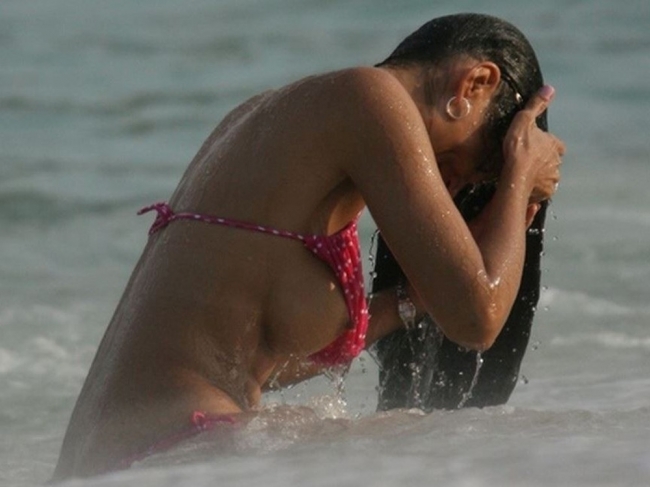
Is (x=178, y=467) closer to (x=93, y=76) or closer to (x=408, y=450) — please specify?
(x=408, y=450)

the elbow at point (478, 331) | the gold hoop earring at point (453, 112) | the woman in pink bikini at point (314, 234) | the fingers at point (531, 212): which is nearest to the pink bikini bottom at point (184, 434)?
the woman in pink bikini at point (314, 234)

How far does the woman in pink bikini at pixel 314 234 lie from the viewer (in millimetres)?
3377

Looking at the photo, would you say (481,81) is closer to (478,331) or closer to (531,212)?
(531,212)

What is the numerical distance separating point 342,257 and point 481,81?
0.44m

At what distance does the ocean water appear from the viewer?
320 cm

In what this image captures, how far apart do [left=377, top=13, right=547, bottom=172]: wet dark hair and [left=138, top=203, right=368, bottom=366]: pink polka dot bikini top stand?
0.35m

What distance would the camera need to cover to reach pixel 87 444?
3426 millimetres

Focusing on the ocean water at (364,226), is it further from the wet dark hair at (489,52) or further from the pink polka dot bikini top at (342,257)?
the wet dark hair at (489,52)

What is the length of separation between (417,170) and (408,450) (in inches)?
20.9

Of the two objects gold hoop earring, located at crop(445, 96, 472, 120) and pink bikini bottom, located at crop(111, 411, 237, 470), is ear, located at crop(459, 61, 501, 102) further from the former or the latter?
pink bikini bottom, located at crop(111, 411, 237, 470)

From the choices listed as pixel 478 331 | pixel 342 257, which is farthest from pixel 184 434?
pixel 478 331


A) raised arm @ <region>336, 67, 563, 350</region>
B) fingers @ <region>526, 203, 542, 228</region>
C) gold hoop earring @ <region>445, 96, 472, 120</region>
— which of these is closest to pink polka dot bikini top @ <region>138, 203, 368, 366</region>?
raised arm @ <region>336, 67, 563, 350</region>

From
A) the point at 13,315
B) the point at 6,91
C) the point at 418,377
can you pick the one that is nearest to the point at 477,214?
the point at 418,377

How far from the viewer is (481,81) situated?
3.53 metres
